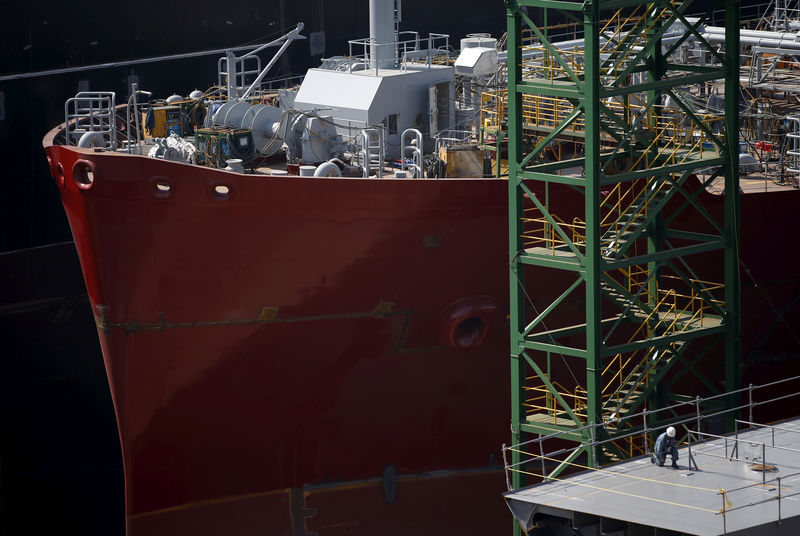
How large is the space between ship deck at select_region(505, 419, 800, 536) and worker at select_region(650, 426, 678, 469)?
11 centimetres

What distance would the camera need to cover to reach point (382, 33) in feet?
77.3

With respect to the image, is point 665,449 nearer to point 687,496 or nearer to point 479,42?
point 687,496

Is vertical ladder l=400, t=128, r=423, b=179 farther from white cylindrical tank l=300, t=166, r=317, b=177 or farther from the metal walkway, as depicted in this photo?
the metal walkway

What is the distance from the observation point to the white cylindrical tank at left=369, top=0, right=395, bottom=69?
23.4 meters

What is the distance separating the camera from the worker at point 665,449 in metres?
16.4

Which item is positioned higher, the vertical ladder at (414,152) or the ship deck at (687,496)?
the vertical ladder at (414,152)

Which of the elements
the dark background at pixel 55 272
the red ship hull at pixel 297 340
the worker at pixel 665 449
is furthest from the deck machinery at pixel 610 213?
the dark background at pixel 55 272

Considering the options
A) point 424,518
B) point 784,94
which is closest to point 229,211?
point 424,518

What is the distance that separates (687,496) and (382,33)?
35.7 feet

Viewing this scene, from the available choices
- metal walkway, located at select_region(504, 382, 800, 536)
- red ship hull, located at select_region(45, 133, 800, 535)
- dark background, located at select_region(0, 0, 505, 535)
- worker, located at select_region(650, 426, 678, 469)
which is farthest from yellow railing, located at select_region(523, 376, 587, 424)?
dark background, located at select_region(0, 0, 505, 535)

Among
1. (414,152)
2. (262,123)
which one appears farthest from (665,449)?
(262,123)

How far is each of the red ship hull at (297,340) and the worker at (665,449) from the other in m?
5.23

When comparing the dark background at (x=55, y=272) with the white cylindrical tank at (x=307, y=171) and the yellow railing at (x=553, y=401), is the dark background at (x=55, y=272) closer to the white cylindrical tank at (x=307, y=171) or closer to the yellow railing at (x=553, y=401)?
the white cylindrical tank at (x=307, y=171)

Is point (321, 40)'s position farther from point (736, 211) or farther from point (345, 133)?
point (736, 211)
